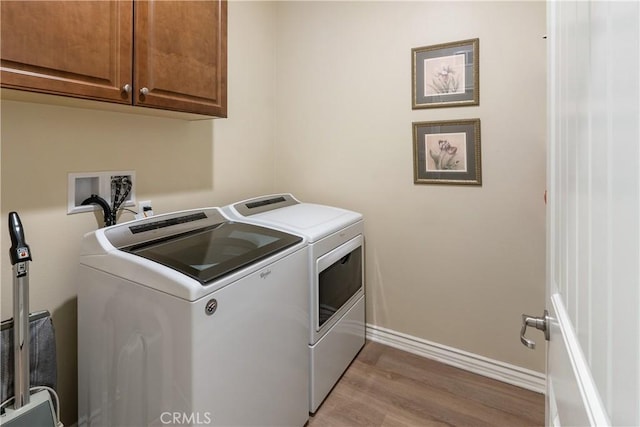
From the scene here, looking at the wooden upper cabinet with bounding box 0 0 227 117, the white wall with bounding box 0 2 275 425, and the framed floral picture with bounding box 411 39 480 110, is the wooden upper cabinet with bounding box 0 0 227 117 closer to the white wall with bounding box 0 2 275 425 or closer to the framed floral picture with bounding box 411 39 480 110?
the white wall with bounding box 0 2 275 425

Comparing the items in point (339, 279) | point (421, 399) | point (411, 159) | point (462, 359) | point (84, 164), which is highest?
point (411, 159)

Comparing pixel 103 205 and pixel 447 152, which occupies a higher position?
pixel 447 152

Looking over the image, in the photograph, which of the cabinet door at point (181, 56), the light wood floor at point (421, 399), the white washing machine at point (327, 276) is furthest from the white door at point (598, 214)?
the cabinet door at point (181, 56)

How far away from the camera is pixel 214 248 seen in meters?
1.34

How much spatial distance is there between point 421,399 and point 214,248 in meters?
1.40

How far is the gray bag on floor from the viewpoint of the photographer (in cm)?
119

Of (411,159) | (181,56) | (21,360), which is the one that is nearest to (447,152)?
(411,159)

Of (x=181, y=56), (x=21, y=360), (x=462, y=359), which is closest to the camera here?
(x=21, y=360)

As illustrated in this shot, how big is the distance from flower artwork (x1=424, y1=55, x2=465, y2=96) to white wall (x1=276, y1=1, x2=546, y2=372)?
11 centimetres

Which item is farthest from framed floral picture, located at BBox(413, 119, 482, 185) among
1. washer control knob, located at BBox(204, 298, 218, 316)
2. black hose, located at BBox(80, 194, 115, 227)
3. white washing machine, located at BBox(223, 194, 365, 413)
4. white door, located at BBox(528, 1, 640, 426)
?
black hose, located at BBox(80, 194, 115, 227)

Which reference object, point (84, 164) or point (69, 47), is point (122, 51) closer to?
point (69, 47)

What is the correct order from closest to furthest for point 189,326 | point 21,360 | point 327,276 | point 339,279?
point 189,326 < point 21,360 < point 327,276 < point 339,279

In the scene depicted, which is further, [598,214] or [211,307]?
[211,307]

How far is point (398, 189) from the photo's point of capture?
2.20 meters
